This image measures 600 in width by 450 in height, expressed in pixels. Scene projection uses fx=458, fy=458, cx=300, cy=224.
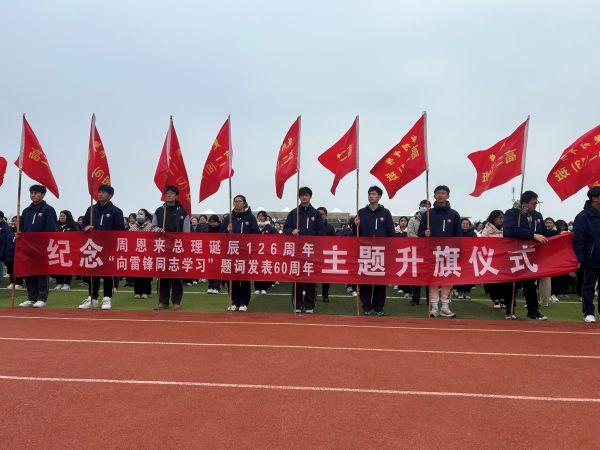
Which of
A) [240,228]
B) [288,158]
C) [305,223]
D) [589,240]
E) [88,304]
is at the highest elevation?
[288,158]

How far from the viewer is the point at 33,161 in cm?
876

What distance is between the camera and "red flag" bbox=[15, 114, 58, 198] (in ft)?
28.5

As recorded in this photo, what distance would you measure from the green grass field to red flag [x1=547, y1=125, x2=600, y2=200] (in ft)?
8.06

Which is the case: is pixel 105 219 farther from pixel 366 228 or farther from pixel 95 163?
pixel 366 228

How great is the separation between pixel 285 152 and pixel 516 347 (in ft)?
17.7

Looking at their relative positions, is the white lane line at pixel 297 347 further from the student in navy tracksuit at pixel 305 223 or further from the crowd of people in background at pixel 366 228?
the student in navy tracksuit at pixel 305 223

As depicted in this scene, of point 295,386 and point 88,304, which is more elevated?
point 88,304

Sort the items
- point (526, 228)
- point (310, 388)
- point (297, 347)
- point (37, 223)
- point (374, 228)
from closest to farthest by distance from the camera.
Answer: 1. point (310, 388)
2. point (297, 347)
3. point (526, 228)
4. point (374, 228)
5. point (37, 223)

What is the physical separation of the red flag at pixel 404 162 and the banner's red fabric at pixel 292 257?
1.12 m

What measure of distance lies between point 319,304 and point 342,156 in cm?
338

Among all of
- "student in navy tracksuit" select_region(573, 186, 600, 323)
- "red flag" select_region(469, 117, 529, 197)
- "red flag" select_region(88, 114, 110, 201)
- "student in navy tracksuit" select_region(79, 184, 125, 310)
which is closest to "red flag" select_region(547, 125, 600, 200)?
"student in navy tracksuit" select_region(573, 186, 600, 323)

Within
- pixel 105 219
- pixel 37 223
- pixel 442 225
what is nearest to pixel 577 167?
pixel 442 225

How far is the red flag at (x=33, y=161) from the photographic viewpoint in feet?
28.5

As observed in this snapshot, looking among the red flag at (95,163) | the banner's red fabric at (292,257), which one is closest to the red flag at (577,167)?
the banner's red fabric at (292,257)
